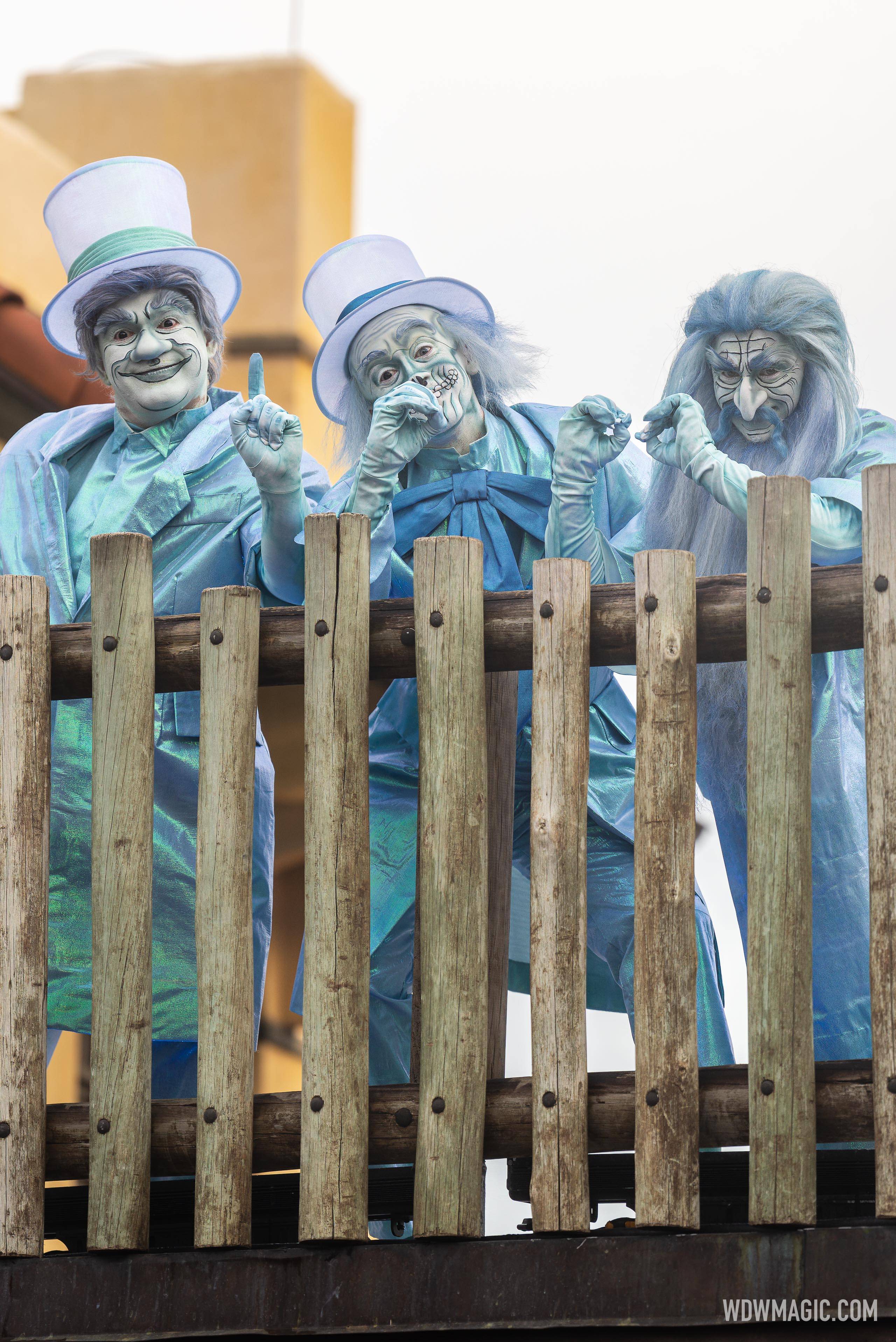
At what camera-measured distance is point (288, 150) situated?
8945 millimetres

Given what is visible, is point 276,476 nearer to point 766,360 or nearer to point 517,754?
point 517,754

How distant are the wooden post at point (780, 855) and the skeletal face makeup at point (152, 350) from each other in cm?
152

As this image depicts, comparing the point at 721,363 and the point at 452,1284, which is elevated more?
the point at 721,363

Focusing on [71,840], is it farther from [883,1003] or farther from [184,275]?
[883,1003]

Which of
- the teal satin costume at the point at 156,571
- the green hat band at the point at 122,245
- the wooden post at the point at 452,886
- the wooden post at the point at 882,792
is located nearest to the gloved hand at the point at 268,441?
the teal satin costume at the point at 156,571

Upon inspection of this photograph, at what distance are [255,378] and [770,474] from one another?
3.18 ft

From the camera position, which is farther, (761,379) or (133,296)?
(133,296)

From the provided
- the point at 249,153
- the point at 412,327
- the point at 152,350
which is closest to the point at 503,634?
the point at 412,327

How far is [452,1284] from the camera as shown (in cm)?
298

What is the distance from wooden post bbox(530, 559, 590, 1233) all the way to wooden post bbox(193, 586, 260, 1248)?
1.52ft

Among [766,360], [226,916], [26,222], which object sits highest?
[26,222]

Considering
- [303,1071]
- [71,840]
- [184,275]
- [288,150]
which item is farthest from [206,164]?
[303,1071]

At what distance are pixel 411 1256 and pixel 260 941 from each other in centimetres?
99

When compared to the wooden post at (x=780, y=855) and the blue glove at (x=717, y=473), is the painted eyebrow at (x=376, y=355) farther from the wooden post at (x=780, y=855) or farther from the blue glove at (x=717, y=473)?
the wooden post at (x=780, y=855)
